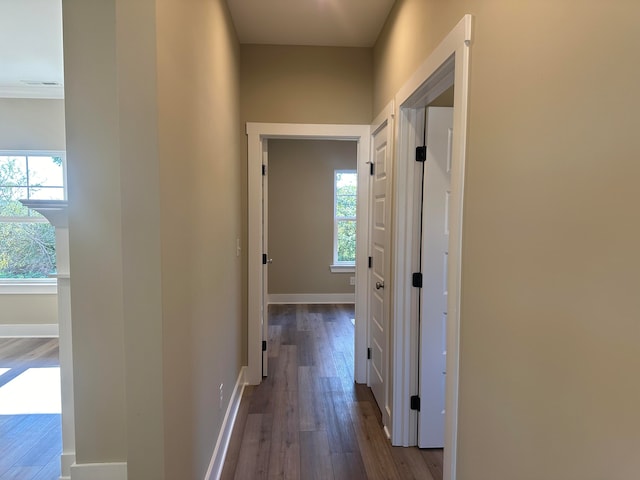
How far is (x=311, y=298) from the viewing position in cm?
613

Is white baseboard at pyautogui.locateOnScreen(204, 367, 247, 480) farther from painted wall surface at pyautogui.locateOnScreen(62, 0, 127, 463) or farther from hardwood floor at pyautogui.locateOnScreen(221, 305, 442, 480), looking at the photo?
painted wall surface at pyautogui.locateOnScreen(62, 0, 127, 463)

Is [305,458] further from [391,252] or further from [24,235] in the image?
[24,235]

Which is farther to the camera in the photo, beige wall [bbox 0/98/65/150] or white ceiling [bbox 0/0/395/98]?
beige wall [bbox 0/98/65/150]

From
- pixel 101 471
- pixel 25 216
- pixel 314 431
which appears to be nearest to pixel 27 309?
pixel 25 216

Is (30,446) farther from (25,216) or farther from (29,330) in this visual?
(25,216)

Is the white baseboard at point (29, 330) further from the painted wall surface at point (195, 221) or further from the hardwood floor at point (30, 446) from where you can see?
the painted wall surface at point (195, 221)

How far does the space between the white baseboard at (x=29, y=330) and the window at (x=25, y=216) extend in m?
0.52

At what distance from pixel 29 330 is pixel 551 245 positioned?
17.4 ft

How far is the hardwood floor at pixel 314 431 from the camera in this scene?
2129mm

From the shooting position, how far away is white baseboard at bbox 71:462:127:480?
1854 millimetres

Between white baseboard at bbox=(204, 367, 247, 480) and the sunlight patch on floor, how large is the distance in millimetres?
1258

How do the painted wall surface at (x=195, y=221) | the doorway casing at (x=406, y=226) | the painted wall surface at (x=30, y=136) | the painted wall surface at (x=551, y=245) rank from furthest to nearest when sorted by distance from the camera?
the painted wall surface at (x=30, y=136), the doorway casing at (x=406, y=226), the painted wall surface at (x=195, y=221), the painted wall surface at (x=551, y=245)

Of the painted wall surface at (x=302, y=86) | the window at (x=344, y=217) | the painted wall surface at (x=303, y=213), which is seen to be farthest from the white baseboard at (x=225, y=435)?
the window at (x=344, y=217)

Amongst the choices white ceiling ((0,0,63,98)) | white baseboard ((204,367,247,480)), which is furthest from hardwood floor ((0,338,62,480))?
white ceiling ((0,0,63,98))
